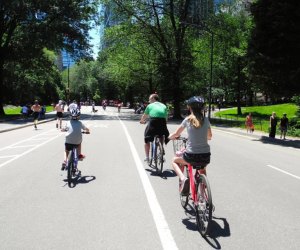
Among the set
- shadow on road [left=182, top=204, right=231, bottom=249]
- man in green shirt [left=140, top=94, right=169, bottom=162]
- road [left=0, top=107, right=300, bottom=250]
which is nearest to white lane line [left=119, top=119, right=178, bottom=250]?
road [left=0, top=107, right=300, bottom=250]

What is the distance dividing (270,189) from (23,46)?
123ft

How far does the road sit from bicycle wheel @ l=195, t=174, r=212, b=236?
14 cm

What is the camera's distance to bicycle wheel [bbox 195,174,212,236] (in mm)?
5352

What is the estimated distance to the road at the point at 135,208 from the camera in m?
5.29

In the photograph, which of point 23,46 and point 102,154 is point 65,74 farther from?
point 102,154

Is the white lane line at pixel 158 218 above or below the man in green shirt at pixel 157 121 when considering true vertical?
below

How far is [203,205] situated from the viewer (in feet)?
18.2

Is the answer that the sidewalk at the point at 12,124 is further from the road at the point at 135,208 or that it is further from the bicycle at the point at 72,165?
the bicycle at the point at 72,165

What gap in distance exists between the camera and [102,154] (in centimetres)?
1383

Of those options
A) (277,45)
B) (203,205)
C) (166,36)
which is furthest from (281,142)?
(166,36)

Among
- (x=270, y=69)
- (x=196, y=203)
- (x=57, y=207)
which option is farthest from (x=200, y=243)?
(x=270, y=69)

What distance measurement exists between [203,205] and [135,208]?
159 centimetres

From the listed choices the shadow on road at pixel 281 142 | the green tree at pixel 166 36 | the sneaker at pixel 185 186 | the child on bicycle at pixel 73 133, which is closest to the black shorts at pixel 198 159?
the sneaker at pixel 185 186

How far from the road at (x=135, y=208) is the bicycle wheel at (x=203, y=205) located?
0.14 m
